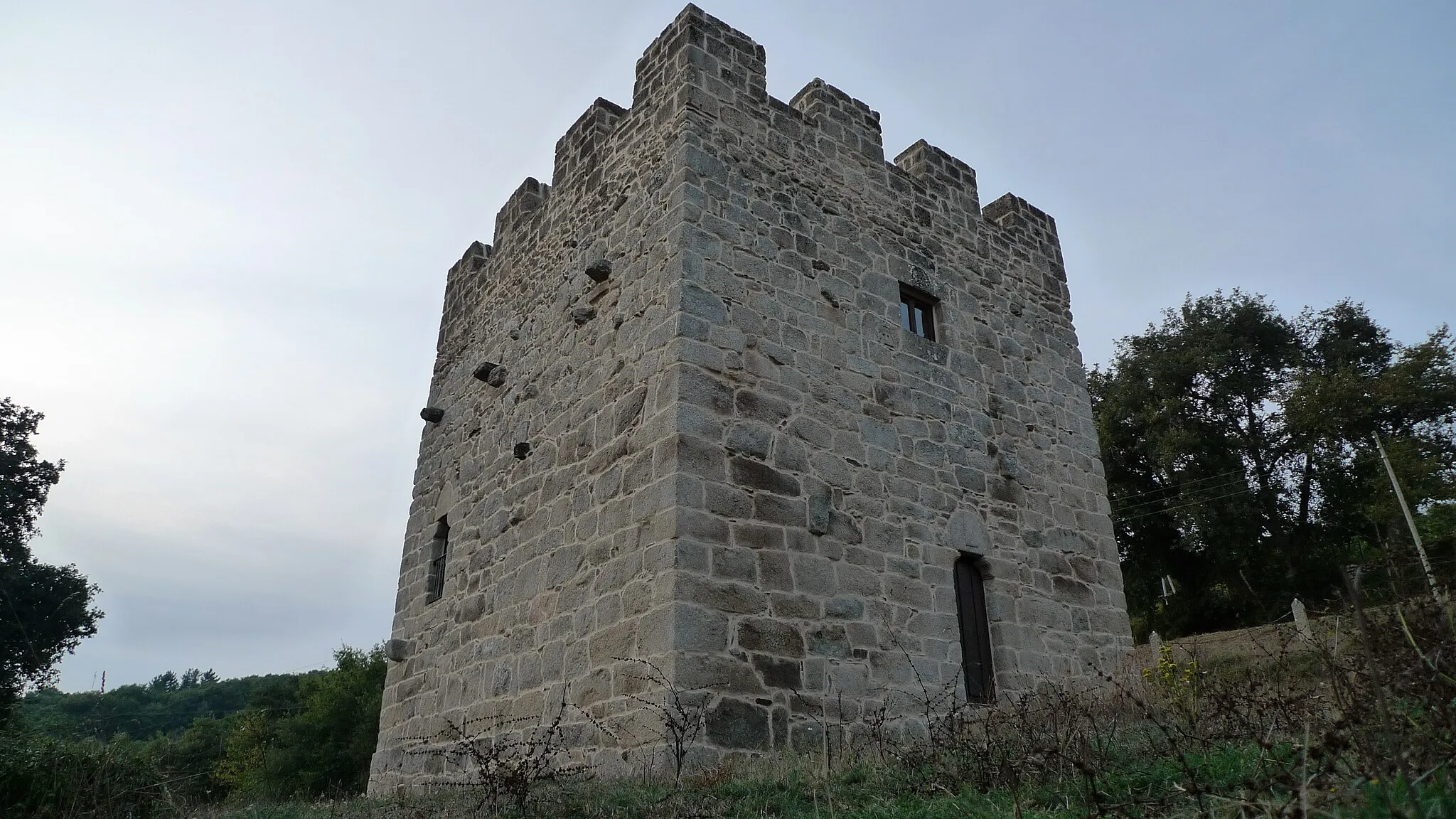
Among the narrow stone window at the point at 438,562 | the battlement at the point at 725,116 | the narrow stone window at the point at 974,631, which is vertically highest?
the battlement at the point at 725,116

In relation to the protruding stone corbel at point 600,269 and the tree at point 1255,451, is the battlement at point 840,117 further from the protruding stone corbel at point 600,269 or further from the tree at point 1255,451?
the tree at point 1255,451

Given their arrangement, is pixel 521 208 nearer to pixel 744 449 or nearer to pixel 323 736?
pixel 744 449

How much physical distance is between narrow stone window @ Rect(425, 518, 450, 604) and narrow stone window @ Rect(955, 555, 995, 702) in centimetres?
483

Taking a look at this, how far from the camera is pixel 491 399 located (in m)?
9.00

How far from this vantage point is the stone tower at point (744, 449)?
19.6 ft

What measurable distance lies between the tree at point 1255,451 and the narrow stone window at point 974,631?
55.0ft

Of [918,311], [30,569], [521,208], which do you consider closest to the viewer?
[918,311]

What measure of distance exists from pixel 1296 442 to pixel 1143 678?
19492 millimetres

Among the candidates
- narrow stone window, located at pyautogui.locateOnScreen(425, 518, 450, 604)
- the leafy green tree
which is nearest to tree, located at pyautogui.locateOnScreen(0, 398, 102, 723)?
the leafy green tree

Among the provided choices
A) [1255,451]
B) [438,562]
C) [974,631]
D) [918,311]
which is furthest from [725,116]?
[1255,451]

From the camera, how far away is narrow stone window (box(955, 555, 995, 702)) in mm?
7036

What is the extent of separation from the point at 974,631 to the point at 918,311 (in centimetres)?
293

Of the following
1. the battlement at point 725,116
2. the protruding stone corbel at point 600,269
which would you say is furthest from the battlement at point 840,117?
the protruding stone corbel at point 600,269

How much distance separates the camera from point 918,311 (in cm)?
840
